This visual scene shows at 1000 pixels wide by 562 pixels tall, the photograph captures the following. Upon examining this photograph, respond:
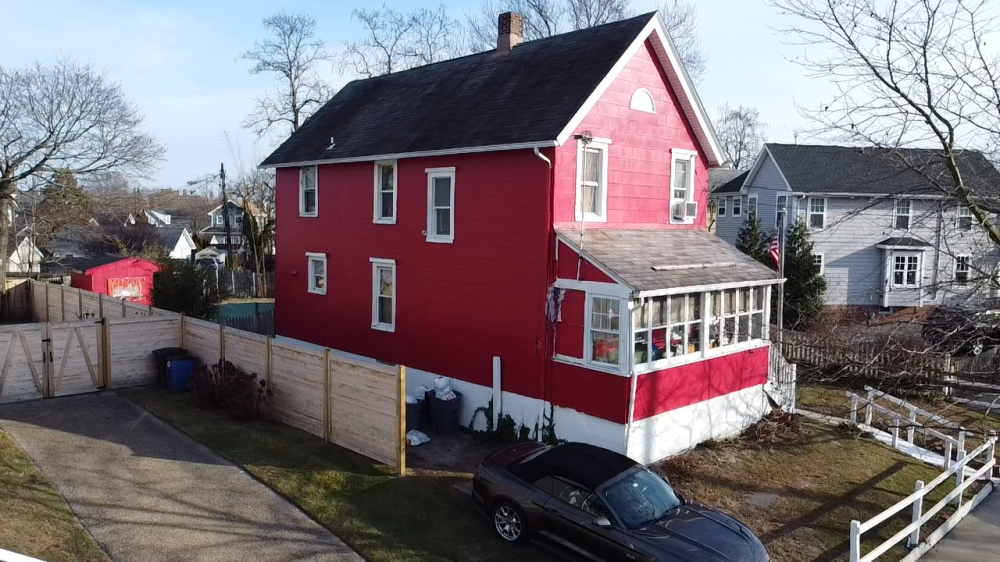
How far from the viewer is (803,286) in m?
28.6

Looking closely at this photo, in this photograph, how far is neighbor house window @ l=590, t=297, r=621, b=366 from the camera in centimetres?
1333

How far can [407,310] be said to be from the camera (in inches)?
674

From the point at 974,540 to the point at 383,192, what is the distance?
47.0 ft

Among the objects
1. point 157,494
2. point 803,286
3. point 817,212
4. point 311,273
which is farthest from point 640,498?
point 817,212

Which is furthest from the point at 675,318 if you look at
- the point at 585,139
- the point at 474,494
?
the point at 474,494

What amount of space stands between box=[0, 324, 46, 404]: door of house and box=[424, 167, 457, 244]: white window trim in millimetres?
9570

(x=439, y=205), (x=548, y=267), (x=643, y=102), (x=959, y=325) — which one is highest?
(x=643, y=102)

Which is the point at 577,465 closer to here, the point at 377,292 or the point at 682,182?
the point at 377,292

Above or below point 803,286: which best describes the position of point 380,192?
above

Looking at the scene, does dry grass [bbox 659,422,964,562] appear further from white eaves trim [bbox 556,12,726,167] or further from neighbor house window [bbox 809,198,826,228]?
neighbor house window [bbox 809,198,826,228]

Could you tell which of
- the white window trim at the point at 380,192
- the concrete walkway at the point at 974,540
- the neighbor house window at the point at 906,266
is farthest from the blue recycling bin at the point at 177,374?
the neighbor house window at the point at 906,266

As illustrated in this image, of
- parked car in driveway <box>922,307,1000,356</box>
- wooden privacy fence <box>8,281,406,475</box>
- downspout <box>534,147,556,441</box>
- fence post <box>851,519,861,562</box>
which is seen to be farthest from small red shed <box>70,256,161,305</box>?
parked car in driveway <box>922,307,1000,356</box>

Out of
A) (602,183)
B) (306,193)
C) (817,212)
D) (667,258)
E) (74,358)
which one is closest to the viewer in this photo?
(667,258)

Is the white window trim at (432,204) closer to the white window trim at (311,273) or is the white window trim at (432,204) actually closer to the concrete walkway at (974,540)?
the white window trim at (311,273)
